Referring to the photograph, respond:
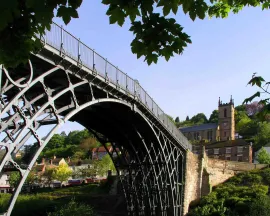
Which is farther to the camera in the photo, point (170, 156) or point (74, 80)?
point (170, 156)

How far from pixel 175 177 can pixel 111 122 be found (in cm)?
950

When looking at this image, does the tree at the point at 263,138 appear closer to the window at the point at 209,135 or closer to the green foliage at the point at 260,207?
the window at the point at 209,135

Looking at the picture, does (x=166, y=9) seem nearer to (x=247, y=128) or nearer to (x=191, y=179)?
(x=191, y=179)

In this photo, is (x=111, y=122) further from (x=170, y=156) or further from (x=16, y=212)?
(x=16, y=212)

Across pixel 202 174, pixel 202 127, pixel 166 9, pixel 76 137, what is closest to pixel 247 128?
pixel 202 127

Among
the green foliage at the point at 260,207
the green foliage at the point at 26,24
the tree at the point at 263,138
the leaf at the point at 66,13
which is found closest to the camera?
the green foliage at the point at 26,24

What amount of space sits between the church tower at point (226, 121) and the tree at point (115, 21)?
9922 centimetres

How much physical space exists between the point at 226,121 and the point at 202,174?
218ft

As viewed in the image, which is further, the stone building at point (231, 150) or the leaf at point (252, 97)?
the stone building at point (231, 150)

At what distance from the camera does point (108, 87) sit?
21.1 metres

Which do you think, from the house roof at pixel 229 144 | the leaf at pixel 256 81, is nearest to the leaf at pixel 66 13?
the leaf at pixel 256 81

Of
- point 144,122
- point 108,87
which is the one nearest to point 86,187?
point 144,122

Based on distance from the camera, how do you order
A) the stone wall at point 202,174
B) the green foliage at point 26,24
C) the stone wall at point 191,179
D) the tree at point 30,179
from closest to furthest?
1. the green foliage at point 26,24
2. the stone wall at point 191,179
3. the stone wall at point 202,174
4. the tree at point 30,179

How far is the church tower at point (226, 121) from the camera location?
101688 millimetres
